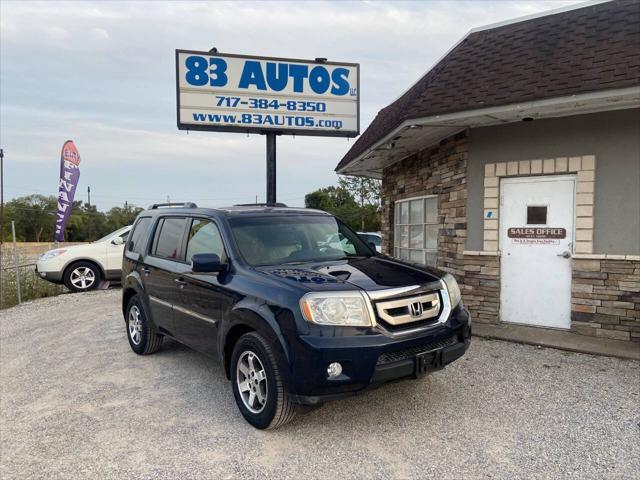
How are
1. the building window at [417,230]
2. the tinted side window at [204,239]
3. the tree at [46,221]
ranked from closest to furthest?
1. the tinted side window at [204,239]
2. the building window at [417,230]
3. the tree at [46,221]

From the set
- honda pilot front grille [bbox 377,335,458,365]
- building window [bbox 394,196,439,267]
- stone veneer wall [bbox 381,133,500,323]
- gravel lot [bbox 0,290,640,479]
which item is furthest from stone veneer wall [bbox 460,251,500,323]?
honda pilot front grille [bbox 377,335,458,365]

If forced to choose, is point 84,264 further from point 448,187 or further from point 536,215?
point 536,215

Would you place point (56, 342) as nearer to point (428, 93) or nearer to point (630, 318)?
point (428, 93)

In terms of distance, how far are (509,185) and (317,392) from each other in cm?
473

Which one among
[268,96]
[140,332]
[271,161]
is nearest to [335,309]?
[140,332]

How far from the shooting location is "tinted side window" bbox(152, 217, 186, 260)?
5004mm

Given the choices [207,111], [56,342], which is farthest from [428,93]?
[56,342]

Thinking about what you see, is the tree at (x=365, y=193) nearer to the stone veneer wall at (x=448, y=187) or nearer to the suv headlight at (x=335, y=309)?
the stone veneer wall at (x=448, y=187)

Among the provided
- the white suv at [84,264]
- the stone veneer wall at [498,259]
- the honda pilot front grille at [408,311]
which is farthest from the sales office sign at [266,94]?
the honda pilot front grille at [408,311]

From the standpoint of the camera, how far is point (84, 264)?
11391mm

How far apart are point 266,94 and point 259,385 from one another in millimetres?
7331

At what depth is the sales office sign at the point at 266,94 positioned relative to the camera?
30.3ft

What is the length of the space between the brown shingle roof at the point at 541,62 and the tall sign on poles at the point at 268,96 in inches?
127

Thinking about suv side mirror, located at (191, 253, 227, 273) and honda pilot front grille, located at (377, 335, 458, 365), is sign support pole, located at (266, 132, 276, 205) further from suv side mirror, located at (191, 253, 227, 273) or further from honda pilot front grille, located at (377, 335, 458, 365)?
honda pilot front grille, located at (377, 335, 458, 365)
